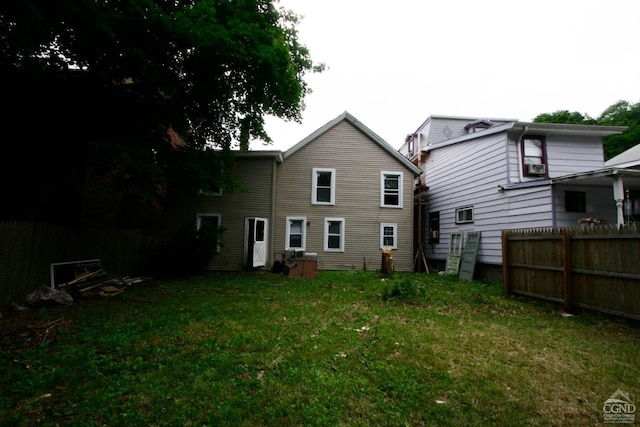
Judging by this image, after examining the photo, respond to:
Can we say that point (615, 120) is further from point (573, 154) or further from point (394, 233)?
point (394, 233)

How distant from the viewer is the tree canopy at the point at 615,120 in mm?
25609

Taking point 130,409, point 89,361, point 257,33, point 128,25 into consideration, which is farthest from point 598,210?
point 128,25

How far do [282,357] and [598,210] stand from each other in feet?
37.1

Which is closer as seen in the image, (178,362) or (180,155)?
(178,362)

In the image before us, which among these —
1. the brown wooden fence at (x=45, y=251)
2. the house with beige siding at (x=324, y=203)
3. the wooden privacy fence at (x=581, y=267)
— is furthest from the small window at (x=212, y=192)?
the wooden privacy fence at (x=581, y=267)

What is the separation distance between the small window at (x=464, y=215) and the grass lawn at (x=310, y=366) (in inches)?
261

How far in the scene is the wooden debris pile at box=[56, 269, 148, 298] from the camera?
7145 mm

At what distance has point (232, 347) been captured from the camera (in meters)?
3.89

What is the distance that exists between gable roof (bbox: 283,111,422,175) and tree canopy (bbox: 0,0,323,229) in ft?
13.4

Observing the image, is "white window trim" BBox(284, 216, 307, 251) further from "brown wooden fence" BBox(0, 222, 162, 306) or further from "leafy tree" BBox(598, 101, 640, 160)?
"leafy tree" BBox(598, 101, 640, 160)

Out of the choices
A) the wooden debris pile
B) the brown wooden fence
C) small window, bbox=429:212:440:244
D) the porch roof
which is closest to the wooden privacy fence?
the porch roof

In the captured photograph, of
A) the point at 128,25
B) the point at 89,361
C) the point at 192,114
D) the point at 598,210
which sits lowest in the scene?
the point at 89,361

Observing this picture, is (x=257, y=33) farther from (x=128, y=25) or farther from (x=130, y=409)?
(x=130, y=409)

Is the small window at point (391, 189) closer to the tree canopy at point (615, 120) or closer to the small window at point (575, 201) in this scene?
the small window at point (575, 201)
